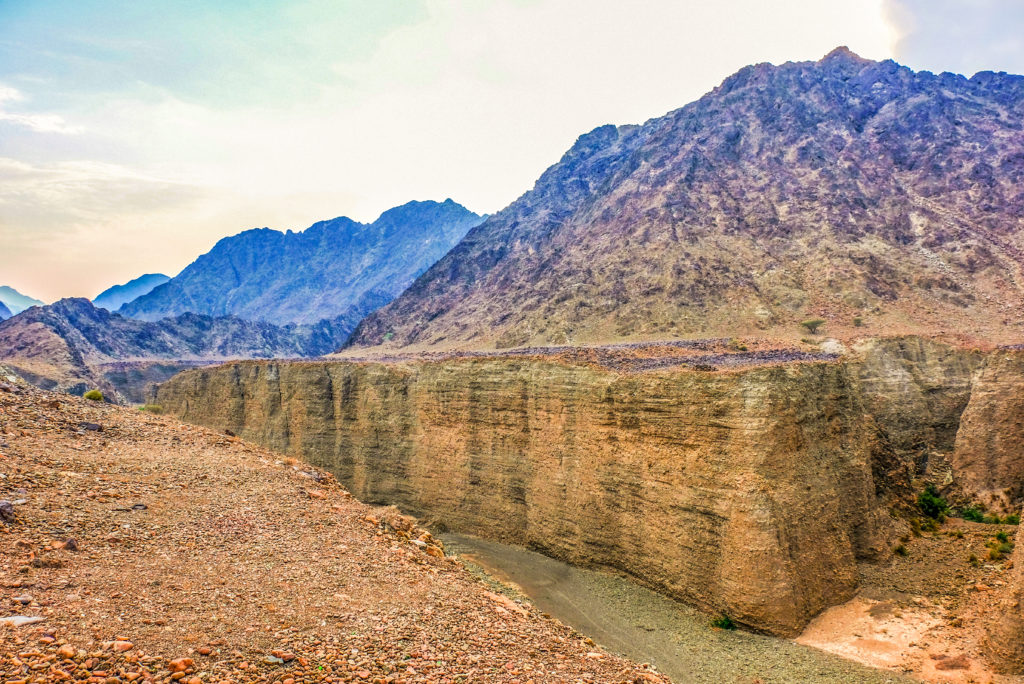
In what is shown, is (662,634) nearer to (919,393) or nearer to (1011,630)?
(1011,630)

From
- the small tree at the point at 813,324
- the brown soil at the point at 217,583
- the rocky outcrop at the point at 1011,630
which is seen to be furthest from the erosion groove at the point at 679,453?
the small tree at the point at 813,324

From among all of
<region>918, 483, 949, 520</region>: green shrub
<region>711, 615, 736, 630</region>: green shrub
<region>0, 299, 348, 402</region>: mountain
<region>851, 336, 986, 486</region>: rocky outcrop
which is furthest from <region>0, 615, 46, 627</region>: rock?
<region>0, 299, 348, 402</region>: mountain

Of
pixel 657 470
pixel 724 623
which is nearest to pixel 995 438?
pixel 657 470

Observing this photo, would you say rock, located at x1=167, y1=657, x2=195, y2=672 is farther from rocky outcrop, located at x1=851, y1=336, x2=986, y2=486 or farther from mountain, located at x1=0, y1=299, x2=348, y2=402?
mountain, located at x1=0, y1=299, x2=348, y2=402

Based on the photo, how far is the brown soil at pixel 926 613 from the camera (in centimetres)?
1448

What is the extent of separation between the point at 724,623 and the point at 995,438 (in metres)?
16.2

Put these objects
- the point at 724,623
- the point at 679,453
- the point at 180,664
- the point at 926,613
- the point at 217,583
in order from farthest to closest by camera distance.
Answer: the point at 679,453 < the point at 724,623 < the point at 926,613 < the point at 217,583 < the point at 180,664

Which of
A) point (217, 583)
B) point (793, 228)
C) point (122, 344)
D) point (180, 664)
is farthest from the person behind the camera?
point (122, 344)

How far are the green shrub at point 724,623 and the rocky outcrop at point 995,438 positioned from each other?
1444 cm

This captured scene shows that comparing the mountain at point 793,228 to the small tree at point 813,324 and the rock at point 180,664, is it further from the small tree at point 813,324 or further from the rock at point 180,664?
the rock at point 180,664

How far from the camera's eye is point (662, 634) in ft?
56.3

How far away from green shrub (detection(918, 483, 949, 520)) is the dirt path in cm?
1149

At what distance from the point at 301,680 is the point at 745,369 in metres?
15.6

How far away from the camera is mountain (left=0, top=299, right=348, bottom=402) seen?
74.9m
